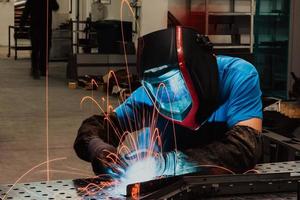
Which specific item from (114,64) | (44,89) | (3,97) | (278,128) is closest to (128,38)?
(114,64)

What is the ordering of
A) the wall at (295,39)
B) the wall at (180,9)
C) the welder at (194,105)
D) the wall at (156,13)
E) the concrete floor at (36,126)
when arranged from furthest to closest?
the wall at (180,9), the wall at (156,13), the wall at (295,39), the concrete floor at (36,126), the welder at (194,105)

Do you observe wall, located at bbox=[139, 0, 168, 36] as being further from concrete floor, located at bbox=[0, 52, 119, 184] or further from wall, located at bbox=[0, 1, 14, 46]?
wall, located at bbox=[0, 1, 14, 46]

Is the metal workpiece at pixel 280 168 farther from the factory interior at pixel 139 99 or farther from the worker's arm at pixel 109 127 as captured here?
the worker's arm at pixel 109 127

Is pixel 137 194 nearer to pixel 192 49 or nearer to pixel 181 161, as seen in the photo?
pixel 181 161

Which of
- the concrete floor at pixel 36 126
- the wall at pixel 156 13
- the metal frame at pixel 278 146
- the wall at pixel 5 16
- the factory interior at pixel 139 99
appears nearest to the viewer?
the factory interior at pixel 139 99

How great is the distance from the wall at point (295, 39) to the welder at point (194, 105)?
17.8 ft

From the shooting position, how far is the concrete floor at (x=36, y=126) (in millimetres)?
4414

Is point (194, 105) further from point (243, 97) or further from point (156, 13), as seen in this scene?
point (156, 13)

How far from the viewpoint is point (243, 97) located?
2.05 metres

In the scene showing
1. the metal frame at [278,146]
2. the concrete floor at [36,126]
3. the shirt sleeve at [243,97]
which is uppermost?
the shirt sleeve at [243,97]

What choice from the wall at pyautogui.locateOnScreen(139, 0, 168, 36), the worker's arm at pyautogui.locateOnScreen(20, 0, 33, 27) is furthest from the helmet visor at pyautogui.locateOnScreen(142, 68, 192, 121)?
the worker's arm at pyautogui.locateOnScreen(20, 0, 33, 27)

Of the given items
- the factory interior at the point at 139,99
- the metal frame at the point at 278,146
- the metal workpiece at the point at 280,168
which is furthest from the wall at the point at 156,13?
the metal workpiece at the point at 280,168

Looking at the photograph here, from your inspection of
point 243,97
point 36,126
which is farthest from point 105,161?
→ point 36,126

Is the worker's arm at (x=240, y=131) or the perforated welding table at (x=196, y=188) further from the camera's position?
the worker's arm at (x=240, y=131)
